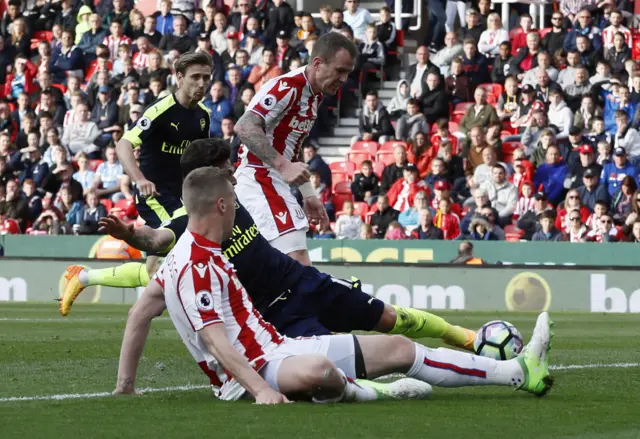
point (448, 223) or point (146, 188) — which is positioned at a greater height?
point (146, 188)

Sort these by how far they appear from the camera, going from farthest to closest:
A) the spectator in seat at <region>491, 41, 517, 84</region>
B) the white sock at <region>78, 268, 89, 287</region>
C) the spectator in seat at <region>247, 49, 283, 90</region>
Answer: the spectator in seat at <region>247, 49, 283, 90</region> < the spectator in seat at <region>491, 41, 517, 84</region> < the white sock at <region>78, 268, 89, 287</region>

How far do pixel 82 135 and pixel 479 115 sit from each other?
761 centimetres

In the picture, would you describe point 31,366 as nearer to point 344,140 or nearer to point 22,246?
point 22,246

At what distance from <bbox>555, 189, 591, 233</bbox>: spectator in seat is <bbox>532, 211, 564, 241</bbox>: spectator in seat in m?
0.20

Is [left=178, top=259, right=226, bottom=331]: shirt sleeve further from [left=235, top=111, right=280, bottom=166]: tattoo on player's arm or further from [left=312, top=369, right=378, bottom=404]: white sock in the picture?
[left=235, top=111, right=280, bottom=166]: tattoo on player's arm

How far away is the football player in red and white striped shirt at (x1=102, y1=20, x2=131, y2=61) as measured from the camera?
1021 inches

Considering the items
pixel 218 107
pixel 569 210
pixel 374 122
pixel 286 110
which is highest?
pixel 286 110

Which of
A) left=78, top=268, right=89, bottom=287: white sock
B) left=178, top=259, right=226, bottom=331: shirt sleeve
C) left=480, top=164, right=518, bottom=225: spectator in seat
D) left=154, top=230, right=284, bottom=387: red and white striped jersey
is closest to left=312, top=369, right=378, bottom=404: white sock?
left=154, top=230, right=284, bottom=387: red and white striped jersey

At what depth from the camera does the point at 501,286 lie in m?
18.5

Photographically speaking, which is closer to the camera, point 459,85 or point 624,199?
point 624,199

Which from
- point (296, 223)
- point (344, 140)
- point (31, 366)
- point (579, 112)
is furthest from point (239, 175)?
point (344, 140)

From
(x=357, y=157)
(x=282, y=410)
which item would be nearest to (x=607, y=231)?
(x=357, y=157)

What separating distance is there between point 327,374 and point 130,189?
16.3 m

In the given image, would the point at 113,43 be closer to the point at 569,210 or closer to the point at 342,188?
the point at 342,188
